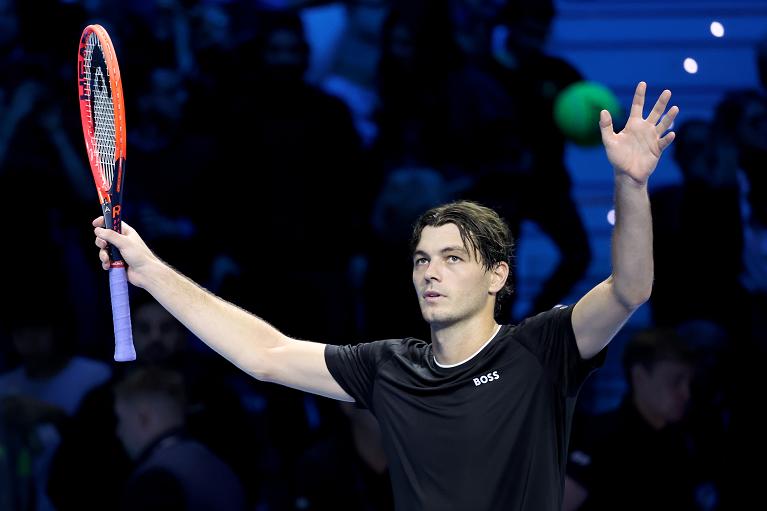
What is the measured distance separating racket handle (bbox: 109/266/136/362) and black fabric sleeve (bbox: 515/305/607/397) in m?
1.12

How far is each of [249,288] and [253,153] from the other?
82cm

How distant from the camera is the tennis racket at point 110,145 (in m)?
3.51

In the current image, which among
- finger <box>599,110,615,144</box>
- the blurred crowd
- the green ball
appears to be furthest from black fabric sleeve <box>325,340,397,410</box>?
the green ball

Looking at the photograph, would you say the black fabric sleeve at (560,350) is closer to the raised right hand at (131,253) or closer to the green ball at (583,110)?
the raised right hand at (131,253)

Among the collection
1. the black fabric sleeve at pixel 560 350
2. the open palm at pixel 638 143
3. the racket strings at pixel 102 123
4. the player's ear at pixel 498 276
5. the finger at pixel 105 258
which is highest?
the racket strings at pixel 102 123

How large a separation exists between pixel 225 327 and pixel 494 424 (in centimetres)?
84

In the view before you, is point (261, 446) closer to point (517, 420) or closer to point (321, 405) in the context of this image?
point (321, 405)

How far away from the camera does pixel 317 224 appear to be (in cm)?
720

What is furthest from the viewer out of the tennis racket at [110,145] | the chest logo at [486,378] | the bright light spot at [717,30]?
the bright light spot at [717,30]

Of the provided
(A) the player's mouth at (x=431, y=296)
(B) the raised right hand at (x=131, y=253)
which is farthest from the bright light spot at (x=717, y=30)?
(B) the raised right hand at (x=131, y=253)

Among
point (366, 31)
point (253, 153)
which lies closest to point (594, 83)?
point (366, 31)

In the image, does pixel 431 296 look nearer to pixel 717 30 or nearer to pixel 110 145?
pixel 110 145

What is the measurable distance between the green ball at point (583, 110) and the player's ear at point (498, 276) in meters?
4.01

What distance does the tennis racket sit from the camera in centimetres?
351
